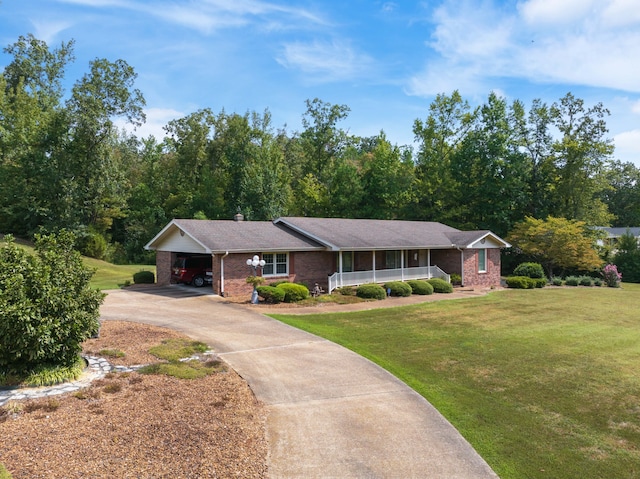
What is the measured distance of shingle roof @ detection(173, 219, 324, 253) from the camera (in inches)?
851

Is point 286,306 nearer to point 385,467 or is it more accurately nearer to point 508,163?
point 385,467

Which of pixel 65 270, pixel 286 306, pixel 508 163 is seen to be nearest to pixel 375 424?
pixel 65 270

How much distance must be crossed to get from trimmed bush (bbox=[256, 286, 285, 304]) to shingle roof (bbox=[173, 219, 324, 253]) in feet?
8.32

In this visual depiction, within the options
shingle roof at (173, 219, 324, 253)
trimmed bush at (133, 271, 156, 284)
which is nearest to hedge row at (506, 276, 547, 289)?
shingle roof at (173, 219, 324, 253)

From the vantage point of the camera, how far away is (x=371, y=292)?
2303 cm

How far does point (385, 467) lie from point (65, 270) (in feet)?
24.2

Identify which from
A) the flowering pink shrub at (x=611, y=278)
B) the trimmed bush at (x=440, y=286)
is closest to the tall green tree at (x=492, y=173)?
the flowering pink shrub at (x=611, y=278)

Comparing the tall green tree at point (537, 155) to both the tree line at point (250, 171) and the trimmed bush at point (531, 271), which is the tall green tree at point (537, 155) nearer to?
the tree line at point (250, 171)

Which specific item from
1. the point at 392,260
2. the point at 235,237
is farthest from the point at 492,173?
the point at 235,237

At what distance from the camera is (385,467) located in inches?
237

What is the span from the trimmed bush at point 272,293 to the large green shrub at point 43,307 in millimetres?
10496

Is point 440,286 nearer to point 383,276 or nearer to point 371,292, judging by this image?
point 383,276

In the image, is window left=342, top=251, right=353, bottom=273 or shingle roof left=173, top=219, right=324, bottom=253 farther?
window left=342, top=251, right=353, bottom=273

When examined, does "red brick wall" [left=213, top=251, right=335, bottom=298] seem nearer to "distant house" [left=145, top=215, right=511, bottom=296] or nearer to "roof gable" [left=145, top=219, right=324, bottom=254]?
"distant house" [left=145, top=215, right=511, bottom=296]
